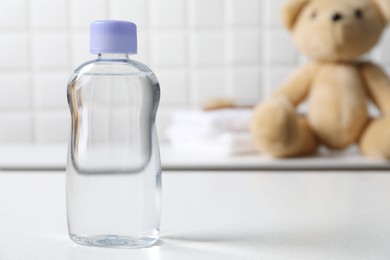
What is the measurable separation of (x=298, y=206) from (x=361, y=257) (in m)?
0.24

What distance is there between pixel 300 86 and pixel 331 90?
0.23 ft

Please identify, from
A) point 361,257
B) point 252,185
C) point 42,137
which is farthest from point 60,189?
point 42,137

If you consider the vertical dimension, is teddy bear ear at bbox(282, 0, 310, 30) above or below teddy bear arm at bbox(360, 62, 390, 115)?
above

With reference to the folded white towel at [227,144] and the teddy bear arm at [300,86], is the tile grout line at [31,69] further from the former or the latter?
the teddy bear arm at [300,86]

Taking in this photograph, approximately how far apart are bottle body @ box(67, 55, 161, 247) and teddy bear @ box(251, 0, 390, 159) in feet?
1.81

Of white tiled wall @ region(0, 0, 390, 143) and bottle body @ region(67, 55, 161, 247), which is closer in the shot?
bottle body @ region(67, 55, 161, 247)

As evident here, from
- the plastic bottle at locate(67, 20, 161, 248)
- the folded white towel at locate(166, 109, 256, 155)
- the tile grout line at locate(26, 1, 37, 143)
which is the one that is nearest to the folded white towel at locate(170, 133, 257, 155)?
the folded white towel at locate(166, 109, 256, 155)

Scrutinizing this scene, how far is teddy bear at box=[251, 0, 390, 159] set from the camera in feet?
3.80

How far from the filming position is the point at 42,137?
1621mm

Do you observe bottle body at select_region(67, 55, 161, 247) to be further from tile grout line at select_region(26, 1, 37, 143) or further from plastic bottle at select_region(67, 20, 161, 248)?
tile grout line at select_region(26, 1, 37, 143)

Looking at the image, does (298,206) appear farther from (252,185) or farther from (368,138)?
(368,138)

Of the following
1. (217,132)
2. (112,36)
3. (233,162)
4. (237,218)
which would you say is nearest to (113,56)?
(112,36)

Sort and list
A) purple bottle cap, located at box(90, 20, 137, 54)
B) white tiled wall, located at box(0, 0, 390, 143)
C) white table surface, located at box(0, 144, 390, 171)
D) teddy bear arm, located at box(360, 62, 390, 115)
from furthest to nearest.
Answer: white tiled wall, located at box(0, 0, 390, 143)
teddy bear arm, located at box(360, 62, 390, 115)
white table surface, located at box(0, 144, 390, 171)
purple bottle cap, located at box(90, 20, 137, 54)

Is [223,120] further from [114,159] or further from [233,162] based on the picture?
[114,159]
